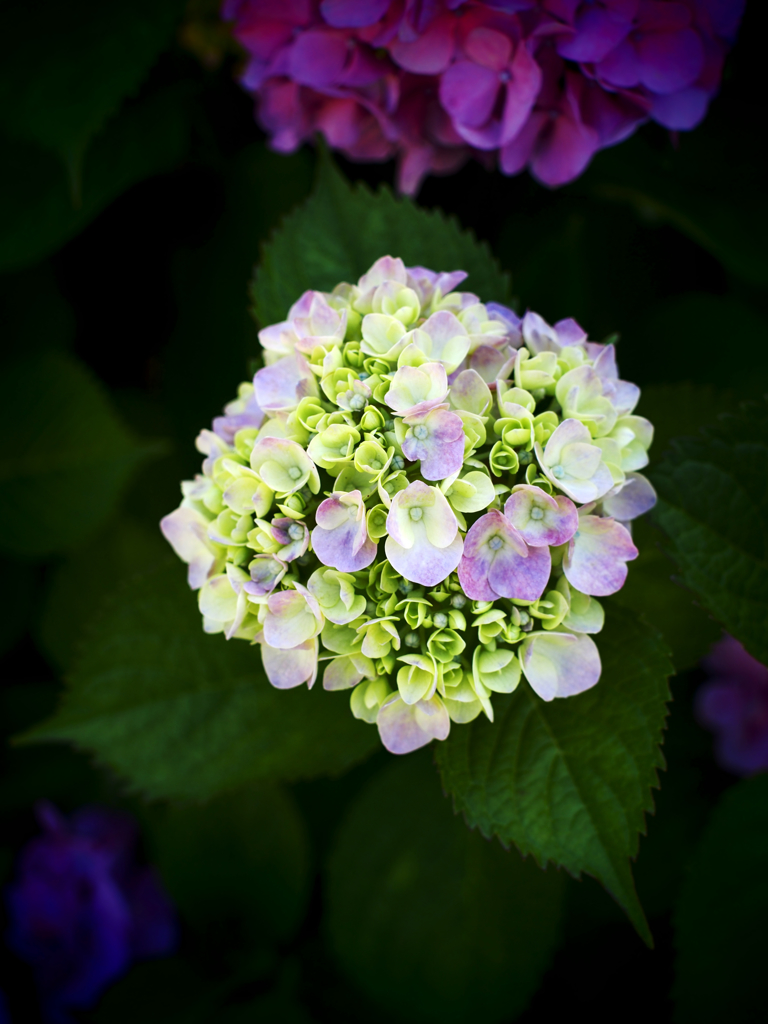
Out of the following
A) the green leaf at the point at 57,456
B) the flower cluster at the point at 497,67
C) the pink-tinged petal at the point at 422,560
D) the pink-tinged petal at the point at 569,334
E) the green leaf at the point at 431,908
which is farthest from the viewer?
the green leaf at the point at 57,456

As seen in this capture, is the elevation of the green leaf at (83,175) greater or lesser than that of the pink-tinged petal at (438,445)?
lesser

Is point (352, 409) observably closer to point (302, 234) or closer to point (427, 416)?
point (427, 416)

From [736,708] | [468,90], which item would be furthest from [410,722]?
[736,708]

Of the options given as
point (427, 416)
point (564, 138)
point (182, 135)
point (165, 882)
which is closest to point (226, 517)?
point (427, 416)

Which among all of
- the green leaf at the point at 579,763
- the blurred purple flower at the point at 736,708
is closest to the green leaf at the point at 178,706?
the green leaf at the point at 579,763

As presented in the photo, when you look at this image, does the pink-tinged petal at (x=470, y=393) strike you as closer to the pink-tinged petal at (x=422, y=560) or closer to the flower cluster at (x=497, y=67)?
the pink-tinged petal at (x=422, y=560)

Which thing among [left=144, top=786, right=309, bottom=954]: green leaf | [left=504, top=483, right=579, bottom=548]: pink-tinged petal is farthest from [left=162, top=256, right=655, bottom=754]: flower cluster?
[left=144, top=786, right=309, bottom=954]: green leaf

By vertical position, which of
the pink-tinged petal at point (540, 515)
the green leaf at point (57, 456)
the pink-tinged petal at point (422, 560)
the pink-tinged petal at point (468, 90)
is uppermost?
the pink-tinged petal at point (468, 90)
